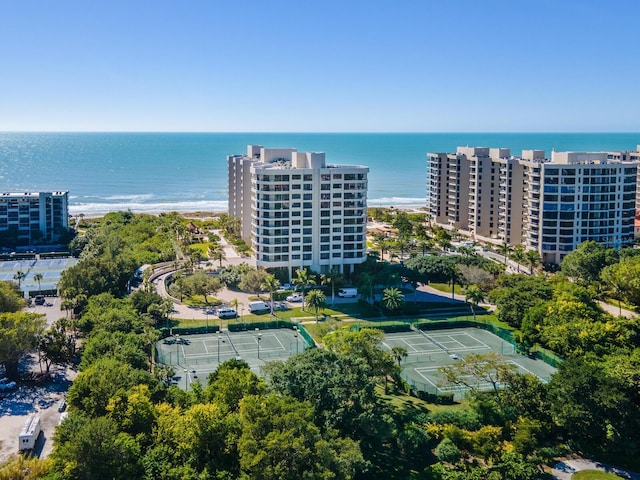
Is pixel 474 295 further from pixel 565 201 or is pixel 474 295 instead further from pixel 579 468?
pixel 579 468

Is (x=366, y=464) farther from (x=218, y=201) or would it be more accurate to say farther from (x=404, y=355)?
(x=218, y=201)

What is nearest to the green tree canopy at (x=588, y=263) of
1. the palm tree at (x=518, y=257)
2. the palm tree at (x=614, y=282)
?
the palm tree at (x=614, y=282)

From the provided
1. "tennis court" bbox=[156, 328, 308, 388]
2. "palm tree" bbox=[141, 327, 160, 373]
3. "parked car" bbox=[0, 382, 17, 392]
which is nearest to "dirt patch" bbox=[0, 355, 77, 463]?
"parked car" bbox=[0, 382, 17, 392]

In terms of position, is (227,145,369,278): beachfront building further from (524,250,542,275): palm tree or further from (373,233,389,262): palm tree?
(524,250,542,275): palm tree

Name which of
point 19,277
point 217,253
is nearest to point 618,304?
point 217,253

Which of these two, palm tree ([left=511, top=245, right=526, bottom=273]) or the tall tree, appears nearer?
the tall tree

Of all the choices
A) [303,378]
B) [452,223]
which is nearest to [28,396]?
[303,378]

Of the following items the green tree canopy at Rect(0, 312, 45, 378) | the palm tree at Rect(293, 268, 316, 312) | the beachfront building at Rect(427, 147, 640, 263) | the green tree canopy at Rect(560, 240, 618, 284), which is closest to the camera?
the green tree canopy at Rect(0, 312, 45, 378)
